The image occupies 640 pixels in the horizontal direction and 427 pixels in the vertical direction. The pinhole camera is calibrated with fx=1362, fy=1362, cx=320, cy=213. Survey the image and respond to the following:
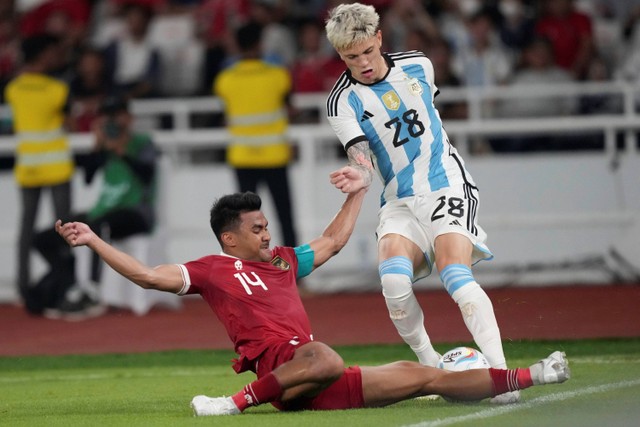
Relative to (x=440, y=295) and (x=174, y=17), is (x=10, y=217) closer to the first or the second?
(x=174, y=17)

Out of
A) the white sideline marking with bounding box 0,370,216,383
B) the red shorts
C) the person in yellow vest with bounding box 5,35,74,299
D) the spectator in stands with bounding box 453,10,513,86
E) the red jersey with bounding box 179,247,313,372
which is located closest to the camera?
the red shorts

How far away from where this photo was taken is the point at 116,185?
1480 centimetres

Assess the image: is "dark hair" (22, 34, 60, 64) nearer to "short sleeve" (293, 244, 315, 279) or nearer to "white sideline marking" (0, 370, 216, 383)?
"white sideline marking" (0, 370, 216, 383)

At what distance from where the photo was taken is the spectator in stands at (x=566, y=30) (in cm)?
1669

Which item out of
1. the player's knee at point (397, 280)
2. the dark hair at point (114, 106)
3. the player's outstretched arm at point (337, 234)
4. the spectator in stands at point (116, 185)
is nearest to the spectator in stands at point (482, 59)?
the spectator in stands at point (116, 185)

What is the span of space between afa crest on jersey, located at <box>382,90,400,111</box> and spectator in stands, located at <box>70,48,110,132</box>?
8.77 m

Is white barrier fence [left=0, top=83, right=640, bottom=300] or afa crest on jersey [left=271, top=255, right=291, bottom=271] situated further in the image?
white barrier fence [left=0, top=83, right=640, bottom=300]

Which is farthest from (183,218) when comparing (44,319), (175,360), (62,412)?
(62,412)

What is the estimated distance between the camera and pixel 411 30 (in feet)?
54.6

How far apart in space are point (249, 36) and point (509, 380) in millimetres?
8349

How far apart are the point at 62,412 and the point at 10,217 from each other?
8699 mm

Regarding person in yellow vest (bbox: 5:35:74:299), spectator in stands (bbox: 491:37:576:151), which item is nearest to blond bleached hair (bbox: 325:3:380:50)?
person in yellow vest (bbox: 5:35:74:299)

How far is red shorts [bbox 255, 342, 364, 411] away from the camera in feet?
24.7

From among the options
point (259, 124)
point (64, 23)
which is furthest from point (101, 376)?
point (64, 23)
